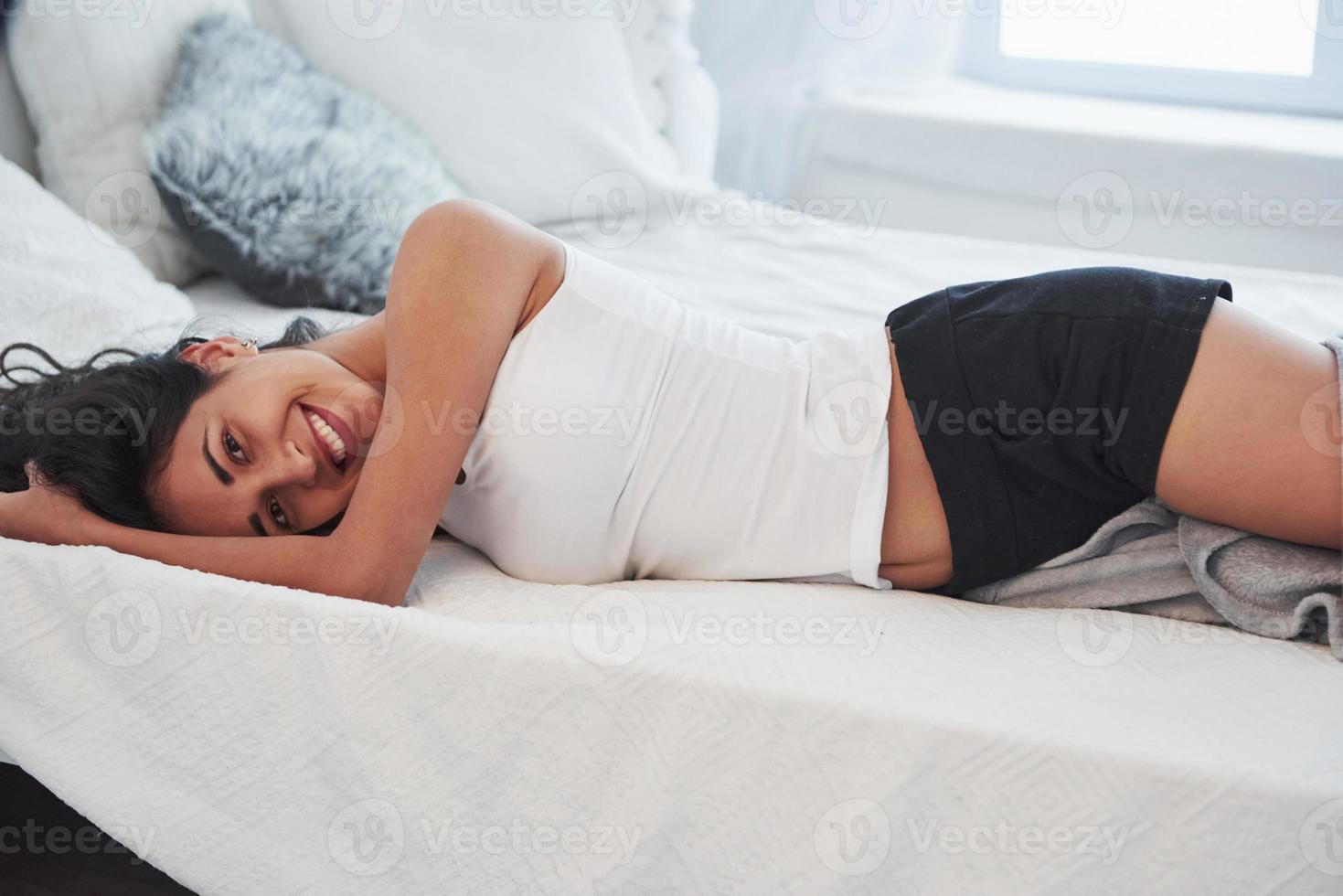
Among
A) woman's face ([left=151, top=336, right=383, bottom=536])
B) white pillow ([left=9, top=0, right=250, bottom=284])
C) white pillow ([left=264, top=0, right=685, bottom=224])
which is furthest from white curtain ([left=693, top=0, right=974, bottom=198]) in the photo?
woman's face ([left=151, top=336, right=383, bottom=536])

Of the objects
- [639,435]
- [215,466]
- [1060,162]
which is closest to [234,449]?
[215,466]

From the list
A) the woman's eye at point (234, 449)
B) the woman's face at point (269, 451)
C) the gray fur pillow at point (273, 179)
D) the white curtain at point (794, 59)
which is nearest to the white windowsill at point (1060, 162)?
the white curtain at point (794, 59)

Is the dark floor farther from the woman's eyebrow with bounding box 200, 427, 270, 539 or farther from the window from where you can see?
the window

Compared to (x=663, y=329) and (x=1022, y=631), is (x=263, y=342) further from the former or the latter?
(x=1022, y=631)

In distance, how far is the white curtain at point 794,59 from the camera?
2471 millimetres

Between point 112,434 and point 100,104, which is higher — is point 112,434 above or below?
below

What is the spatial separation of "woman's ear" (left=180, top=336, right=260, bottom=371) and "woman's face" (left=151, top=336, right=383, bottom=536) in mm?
35

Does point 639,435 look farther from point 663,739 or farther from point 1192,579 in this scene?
point 1192,579

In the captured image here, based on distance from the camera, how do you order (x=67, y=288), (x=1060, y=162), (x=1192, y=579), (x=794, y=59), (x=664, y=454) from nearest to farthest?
(x=1192, y=579) < (x=664, y=454) < (x=67, y=288) < (x=1060, y=162) < (x=794, y=59)

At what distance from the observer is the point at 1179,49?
2.38 meters

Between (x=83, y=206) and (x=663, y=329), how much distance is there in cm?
96

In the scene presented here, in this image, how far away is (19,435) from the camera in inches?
43.0

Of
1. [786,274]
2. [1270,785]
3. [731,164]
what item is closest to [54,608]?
[1270,785]

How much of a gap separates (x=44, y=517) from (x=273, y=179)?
2.23 feet
